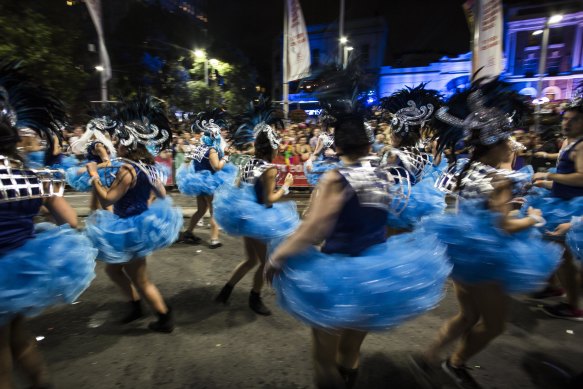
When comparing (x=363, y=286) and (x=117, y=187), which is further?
(x=117, y=187)

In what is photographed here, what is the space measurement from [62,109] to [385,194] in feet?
8.44

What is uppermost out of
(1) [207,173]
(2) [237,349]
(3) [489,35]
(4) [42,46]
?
(4) [42,46]

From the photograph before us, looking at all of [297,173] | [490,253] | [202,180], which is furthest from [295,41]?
[490,253]

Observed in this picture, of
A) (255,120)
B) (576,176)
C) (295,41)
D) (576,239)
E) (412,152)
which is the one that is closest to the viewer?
(576,239)

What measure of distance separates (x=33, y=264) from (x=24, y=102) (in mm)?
1227

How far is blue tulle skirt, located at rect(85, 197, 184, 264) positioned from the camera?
3.25 m

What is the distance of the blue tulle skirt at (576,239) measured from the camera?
3156 millimetres

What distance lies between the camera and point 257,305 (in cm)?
403

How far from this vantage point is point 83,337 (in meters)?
3.55

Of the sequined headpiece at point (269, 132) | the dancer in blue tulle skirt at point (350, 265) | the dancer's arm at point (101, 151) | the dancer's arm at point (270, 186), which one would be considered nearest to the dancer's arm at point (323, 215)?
the dancer in blue tulle skirt at point (350, 265)

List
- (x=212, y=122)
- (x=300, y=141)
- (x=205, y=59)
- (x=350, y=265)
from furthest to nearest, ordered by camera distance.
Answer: (x=205, y=59) → (x=300, y=141) → (x=212, y=122) → (x=350, y=265)

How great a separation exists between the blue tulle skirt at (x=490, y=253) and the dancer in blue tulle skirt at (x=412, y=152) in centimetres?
145

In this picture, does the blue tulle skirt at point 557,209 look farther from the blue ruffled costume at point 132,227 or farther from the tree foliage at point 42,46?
the tree foliage at point 42,46

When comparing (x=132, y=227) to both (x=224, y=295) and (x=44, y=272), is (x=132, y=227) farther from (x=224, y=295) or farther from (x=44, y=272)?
(x=224, y=295)
